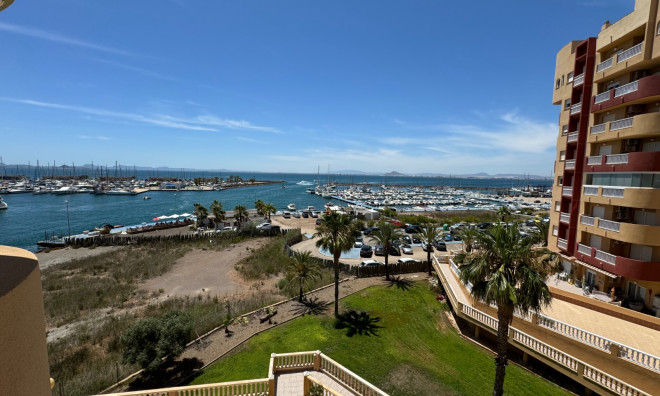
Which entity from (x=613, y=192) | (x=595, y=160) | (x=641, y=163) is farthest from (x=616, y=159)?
(x=613, y=192)

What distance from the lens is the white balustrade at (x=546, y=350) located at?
1384cm

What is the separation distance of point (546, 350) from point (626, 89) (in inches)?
693

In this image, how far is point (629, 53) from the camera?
61.9 ft

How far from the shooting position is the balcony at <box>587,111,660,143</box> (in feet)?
56.9

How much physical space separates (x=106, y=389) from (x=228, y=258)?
2713 centimetres

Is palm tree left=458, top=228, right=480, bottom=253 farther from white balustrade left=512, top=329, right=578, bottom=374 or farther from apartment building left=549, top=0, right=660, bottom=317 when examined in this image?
apartment building left=549, top=0, right=660, bottom=317

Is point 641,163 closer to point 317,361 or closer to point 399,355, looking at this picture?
point 399,355

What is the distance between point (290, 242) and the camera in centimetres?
4731

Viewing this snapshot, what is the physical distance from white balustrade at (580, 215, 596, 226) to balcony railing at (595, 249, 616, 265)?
7.10 feet

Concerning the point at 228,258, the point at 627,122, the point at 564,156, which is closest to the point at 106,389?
the point at 228,258

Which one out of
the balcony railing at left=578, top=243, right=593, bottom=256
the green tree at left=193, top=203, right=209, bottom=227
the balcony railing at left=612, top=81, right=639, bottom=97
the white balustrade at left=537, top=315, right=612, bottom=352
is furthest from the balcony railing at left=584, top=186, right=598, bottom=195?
the green tree at left=193, top=203, right=209, bottom=227

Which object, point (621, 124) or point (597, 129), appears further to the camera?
point (597, 129)

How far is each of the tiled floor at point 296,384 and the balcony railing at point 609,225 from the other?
20305 mm

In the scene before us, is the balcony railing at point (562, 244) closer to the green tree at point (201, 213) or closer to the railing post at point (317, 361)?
the railing post at point (317, 361)
